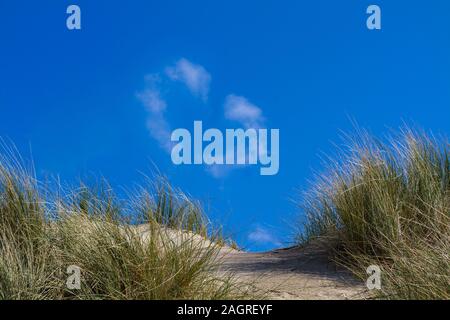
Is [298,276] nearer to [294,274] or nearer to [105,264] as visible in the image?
[294,274]

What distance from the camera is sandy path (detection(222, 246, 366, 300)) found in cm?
424

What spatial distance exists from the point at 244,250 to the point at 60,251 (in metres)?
3.38

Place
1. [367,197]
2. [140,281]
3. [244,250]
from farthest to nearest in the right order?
1. [244,250]
2. [367,197]
3. [140,281]

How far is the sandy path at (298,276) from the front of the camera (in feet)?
13.9

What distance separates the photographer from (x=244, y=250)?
7.16 metres

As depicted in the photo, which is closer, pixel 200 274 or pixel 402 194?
pixel 200 274

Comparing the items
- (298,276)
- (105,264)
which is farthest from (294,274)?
(105,264)

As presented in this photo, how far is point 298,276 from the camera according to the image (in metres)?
4.75

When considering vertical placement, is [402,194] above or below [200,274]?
above

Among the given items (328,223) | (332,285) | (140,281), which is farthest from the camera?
(328,223)

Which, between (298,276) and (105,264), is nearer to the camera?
(105,264)
